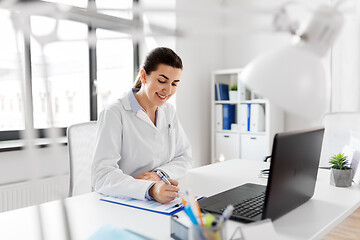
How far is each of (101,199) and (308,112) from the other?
95cm

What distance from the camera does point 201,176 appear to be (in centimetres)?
161

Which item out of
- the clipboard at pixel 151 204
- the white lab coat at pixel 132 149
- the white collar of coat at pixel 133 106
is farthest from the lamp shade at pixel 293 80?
the white collar of coat at pixel 133 106

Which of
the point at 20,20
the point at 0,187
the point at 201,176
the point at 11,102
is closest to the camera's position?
the point at 20,20

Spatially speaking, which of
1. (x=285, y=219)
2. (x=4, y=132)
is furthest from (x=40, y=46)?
(x=4, y=132)

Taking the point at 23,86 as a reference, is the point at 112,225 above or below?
below

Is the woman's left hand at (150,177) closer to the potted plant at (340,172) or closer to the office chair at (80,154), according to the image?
the office chair at (80,154)

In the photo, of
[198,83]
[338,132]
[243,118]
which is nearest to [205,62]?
[198,83]

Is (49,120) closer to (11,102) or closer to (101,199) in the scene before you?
(101,199)

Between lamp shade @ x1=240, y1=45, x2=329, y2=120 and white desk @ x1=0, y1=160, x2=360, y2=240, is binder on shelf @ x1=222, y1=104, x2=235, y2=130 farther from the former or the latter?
lamp shade @ x1=240, y1=45, x2=329, y2=120

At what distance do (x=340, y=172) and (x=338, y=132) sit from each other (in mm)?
1018

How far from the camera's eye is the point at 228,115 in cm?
359

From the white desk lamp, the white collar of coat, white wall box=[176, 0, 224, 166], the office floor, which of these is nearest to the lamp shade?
the white desk lamp

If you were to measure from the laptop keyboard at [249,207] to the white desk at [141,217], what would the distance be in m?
0.05

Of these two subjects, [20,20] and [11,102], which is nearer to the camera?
[20,20]
